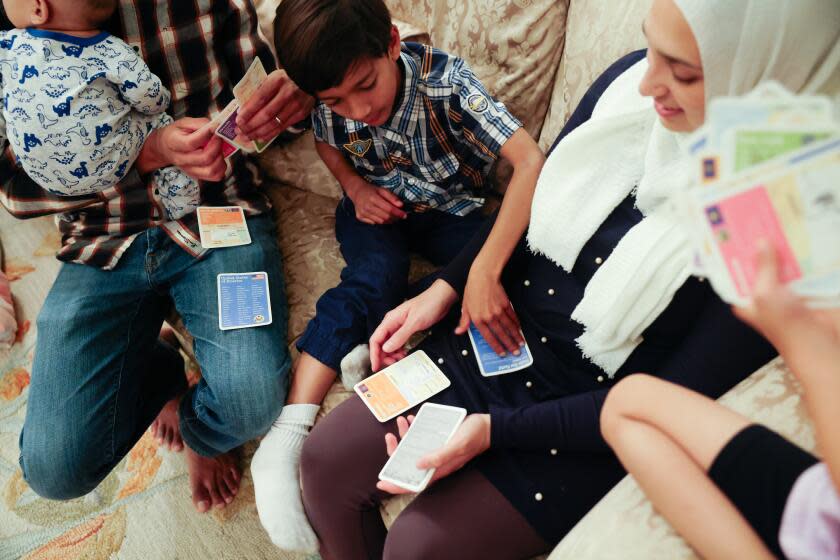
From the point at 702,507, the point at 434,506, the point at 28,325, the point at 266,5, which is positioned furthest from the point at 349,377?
the point at 28,325

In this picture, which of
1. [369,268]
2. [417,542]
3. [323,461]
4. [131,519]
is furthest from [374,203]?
[131,519]

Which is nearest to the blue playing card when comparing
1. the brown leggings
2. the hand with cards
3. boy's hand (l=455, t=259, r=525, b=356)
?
boy's hand (l=455, t=259, r=525, b=356)

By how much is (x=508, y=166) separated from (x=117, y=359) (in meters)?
1.16

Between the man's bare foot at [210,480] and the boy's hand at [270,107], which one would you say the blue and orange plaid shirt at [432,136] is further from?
the man's bare foot at [210,480]

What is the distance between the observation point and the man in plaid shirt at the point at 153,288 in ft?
4.64

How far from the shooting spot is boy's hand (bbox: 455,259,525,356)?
1.27 m

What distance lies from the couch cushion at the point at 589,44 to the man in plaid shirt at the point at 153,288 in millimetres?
673

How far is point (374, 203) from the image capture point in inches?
63.7

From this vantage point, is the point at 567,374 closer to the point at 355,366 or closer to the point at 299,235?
the point at 355,366

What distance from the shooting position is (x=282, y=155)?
1821 millimetres

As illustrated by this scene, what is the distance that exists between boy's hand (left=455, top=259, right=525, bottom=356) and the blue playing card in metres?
0.01

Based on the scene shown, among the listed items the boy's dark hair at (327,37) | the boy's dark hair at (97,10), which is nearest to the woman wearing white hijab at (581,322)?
the boy's dark hair at (327,37)

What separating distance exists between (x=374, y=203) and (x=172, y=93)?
593 mm

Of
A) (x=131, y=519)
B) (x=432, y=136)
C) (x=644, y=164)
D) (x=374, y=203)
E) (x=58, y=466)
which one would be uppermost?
(x=644, y=164)
